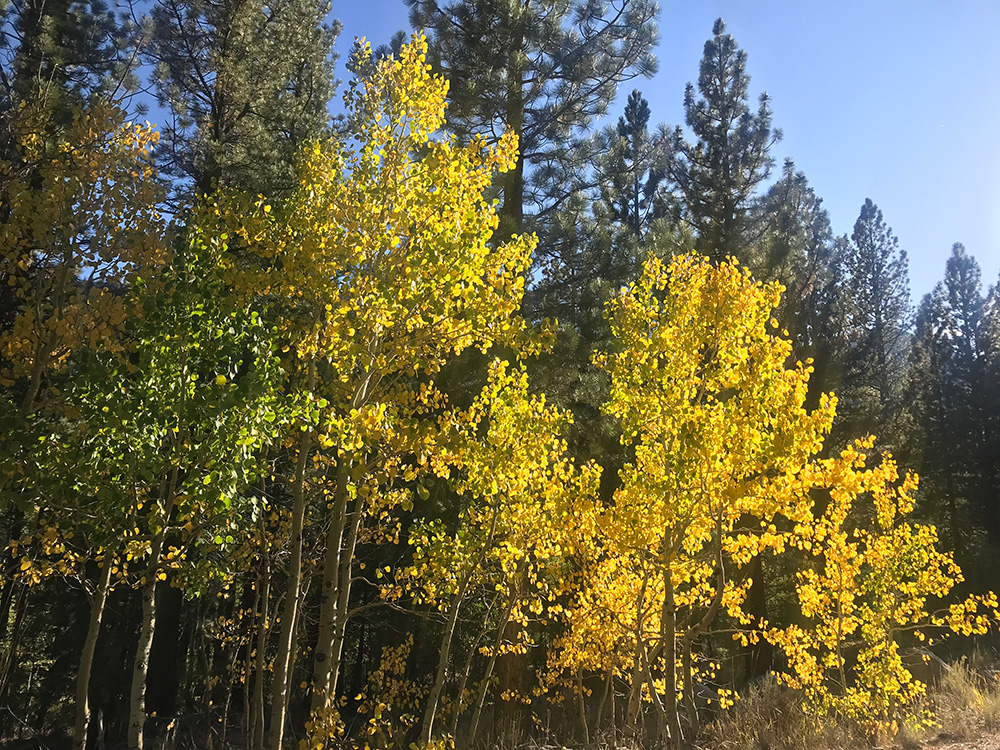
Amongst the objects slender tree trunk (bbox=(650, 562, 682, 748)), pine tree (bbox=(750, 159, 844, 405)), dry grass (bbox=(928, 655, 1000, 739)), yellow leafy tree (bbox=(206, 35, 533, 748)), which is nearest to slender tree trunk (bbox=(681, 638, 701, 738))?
slender tree trunk (bbox=(650, 562, 682, 748))

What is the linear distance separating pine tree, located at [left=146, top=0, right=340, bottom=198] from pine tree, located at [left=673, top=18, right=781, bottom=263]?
30.2 feet

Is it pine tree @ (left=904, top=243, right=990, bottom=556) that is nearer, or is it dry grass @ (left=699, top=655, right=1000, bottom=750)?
dry grass @ (left=699, top=655, right=1000, bottom=750)

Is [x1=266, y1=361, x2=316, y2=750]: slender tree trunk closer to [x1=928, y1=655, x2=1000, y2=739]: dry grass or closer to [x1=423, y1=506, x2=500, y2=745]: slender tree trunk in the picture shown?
[x1=423, y1=506, x2=500, y2=745]: slender tree trunk

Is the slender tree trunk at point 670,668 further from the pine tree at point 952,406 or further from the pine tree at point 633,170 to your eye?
the pine tree at point 952,406

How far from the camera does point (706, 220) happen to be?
54.2 feet

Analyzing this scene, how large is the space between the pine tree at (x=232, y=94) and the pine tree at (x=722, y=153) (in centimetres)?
921

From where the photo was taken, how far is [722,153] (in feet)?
53.5

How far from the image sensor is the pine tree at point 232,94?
1062cm

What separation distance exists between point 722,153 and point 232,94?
11.4 metres

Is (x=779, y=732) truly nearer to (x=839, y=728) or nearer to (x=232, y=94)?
(x=839, y=728)

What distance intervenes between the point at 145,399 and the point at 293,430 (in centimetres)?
191

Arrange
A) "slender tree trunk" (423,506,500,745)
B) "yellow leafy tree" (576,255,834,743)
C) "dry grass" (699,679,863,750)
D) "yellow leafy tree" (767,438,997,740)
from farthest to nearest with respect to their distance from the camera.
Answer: "yellow leafy tree" (767,438,997,740), "dry grass" (699,679,863,750), "slender tree trunk" (423,506,500,745), "yellow leafy tree" (576,255,834,743)

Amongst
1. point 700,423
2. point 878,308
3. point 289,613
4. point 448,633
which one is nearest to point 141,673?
point 289,613

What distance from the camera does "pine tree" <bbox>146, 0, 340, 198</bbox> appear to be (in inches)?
418
